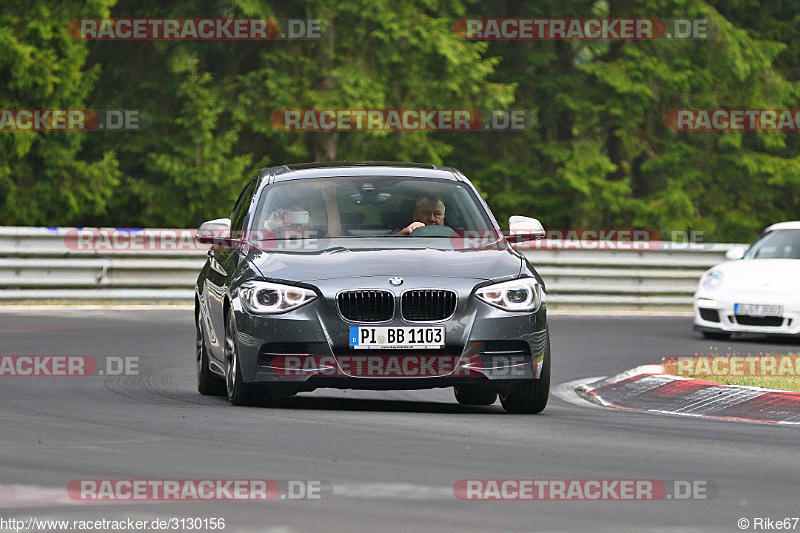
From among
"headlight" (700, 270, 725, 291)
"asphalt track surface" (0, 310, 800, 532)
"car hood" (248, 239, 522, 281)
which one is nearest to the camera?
"asphalt track surface" (0, 310, 800, 532)

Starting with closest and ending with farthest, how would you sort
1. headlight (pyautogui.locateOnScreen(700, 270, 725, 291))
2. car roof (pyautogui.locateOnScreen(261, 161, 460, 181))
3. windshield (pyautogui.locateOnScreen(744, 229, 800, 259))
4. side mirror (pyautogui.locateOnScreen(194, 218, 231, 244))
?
side mirror (pyautogui.locateOnScreen(194, 218, 231, 244))
car roof (pyautogui.locateOnScreen(261, 161, 460, 181))
headlight (pyautogui.locateOnScreen(700, 270, 725, 291))
windshield (pyautogui.locateOnScreen(744, 229, 800, 259))

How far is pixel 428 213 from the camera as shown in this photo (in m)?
11.7

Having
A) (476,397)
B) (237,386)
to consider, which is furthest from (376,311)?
(476,397)

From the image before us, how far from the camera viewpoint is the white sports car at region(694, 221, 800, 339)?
62.4 ft

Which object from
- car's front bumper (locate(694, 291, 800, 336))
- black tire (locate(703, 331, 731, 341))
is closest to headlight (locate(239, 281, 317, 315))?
car's front bumper (locate(694, 291, 800, 336))

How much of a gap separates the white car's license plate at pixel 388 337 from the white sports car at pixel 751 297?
30.9 feet

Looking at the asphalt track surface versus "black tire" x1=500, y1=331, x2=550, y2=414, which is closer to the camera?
the asphalt track surface

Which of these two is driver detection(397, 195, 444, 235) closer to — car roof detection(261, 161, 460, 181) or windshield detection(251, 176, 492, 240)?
windshield detection(251, 176, 492, 240)

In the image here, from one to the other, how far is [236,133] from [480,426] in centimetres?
2010

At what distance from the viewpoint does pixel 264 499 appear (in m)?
7.22

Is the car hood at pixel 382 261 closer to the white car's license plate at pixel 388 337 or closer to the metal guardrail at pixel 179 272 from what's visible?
the white car's license plate at pixel 388 337

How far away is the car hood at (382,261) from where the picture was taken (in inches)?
413

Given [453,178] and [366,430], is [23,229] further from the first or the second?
[366,430]

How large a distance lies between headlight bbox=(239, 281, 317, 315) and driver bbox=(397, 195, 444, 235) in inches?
Result: 53.8
